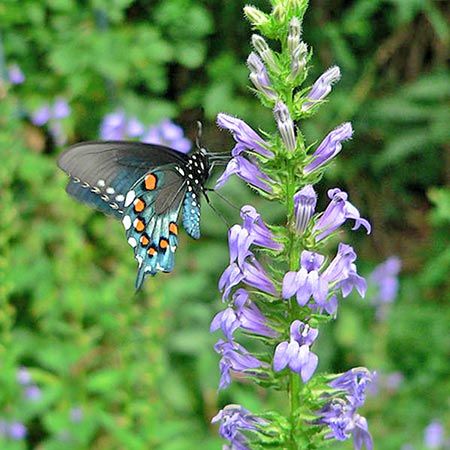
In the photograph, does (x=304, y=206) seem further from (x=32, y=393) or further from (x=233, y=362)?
(x=32, y=393)

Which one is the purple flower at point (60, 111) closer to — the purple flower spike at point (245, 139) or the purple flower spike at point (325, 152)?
the purple flower spike at point (245, 139)

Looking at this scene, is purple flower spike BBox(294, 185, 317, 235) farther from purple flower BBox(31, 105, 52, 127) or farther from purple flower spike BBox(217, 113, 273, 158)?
purple flower BBox(31, 105, 52, 127)

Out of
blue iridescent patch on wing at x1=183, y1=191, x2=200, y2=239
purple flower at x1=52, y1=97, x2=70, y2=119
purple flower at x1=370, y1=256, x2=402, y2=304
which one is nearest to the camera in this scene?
blue iridescent patch on wing at x1=183, y1=191, x2=200, y2=239

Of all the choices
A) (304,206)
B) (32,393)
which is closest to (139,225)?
(304,206)

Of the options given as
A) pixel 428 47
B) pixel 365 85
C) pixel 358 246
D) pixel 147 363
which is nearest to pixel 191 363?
pixel 147 363

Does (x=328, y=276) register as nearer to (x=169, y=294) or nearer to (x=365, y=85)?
(x=169, y=294)

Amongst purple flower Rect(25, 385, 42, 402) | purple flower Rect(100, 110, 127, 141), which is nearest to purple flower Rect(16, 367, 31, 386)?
purple flower Rect(25, 385, 42, 402)
